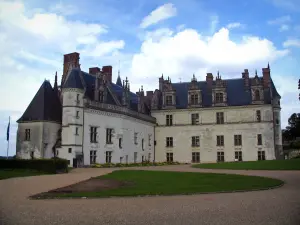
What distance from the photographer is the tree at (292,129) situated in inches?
2706

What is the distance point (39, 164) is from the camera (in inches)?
1089

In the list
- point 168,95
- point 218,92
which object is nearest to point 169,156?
point 168,95

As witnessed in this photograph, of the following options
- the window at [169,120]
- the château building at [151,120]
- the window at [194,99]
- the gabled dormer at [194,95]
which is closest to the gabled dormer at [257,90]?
the château building at [151,120]

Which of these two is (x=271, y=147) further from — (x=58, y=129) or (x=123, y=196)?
(x=123, y=196)

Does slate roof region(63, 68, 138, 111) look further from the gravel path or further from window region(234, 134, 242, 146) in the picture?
the gravel path

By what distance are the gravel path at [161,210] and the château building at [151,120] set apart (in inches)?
854

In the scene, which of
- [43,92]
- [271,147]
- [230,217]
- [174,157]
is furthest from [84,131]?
[230,217]

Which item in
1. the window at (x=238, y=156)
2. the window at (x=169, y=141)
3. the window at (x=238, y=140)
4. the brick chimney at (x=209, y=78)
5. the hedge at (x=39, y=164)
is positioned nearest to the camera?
the hedge at (x=39, y=164)

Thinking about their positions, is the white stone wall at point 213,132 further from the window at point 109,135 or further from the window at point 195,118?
the window at point 109,135

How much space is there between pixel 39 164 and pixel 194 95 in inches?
1038

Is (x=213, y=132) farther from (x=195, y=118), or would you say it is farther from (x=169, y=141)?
(x=169, y=141)

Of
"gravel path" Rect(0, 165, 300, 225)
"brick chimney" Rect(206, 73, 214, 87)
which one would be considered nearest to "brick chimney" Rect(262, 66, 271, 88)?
"brick chimney" Rect(206, 73, 214, 87)

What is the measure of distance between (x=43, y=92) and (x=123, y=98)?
9.29 m

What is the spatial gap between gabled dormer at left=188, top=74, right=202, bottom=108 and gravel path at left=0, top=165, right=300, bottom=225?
35.1 meters
